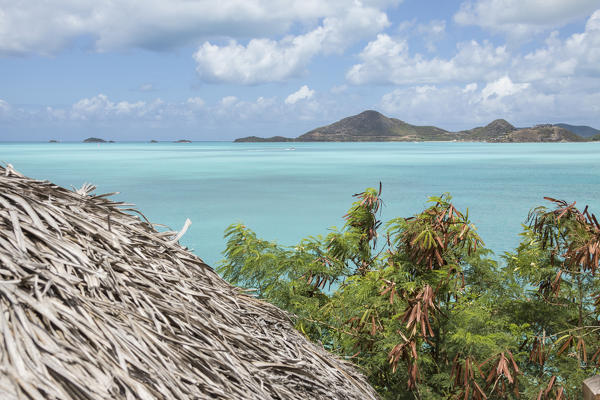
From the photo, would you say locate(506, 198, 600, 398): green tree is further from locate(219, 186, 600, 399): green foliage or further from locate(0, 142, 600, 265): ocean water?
locate(0, 142, 600, 265): ocean water

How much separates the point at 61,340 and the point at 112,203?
1.03m

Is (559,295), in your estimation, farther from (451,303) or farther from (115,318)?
(115,318)

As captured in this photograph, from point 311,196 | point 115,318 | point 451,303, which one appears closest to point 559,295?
point 451,303

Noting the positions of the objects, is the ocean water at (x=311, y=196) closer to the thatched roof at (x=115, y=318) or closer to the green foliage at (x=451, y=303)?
the green foliage at (x=451, y=303)

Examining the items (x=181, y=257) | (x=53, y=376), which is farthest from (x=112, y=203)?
(x=53, y=376)

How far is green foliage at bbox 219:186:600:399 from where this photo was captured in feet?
11.7

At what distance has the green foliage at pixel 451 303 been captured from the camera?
11.7 feet

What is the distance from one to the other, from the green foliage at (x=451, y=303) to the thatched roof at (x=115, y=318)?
3.88ft

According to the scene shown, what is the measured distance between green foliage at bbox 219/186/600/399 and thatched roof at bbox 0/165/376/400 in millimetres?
1184

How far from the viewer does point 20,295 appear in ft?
4.28

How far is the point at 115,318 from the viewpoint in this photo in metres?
1.52

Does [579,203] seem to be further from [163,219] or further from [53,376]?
[53,376]

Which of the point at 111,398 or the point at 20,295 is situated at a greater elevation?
the point at 20,295

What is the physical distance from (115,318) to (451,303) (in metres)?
3.24
